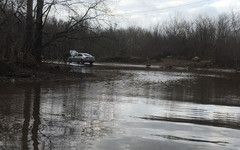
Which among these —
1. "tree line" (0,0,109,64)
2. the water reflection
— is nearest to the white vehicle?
"tree line" (0,0,109,64)

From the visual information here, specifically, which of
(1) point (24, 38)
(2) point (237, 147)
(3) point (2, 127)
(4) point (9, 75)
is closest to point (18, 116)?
(3) point (2, 127)

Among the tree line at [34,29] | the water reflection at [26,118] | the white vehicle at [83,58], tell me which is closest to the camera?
the water reflection at [26,118]

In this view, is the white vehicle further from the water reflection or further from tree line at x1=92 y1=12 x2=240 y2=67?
the water reflection

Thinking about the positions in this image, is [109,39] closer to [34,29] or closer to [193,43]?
[34,29]

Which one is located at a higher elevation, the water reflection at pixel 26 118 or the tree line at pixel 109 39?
the tree line at pixel 109 39

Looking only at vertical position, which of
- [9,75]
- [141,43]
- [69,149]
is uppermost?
[141,43]

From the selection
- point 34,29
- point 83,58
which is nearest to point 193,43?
point 83,58

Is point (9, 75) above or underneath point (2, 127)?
above

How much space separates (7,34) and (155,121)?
1514 centimetres

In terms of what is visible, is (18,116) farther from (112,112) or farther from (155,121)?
(155,121)

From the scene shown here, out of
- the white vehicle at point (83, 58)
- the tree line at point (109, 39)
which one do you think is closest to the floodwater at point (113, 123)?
the tree line at point (109, 39)

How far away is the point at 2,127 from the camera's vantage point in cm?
688

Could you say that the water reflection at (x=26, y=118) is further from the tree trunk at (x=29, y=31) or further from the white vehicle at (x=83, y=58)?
the white vehicle at (x=83, y=58)

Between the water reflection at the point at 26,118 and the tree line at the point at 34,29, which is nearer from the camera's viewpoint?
the water reflection at the point at 26,118
